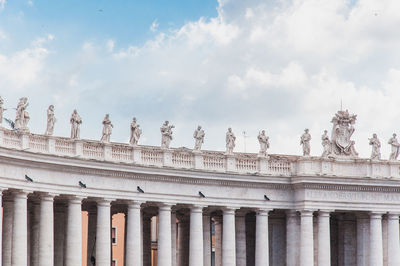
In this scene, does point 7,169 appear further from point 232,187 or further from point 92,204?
point 232,187

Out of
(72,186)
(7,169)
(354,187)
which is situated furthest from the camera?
(354,187)

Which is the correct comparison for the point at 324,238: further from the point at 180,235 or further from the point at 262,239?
the point at 180,235

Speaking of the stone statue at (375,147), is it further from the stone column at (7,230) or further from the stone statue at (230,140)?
the stone column at (7,230)

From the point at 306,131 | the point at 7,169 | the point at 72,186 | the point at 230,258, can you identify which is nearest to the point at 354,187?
the point at 306,131

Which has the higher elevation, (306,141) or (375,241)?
(306,141)

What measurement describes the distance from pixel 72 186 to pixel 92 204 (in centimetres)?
966

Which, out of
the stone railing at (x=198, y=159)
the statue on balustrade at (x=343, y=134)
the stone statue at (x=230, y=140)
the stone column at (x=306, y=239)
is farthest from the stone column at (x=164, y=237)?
the statue on balustrade at (x=343, y=134)

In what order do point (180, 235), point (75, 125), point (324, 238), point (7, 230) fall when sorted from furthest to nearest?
point (180, 235) → point (324, 238) → point (75, 125) → point (7, 230)

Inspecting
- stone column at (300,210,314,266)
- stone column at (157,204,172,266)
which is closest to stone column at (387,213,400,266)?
stone column at (300,210,314,266)

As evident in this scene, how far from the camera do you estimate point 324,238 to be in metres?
107

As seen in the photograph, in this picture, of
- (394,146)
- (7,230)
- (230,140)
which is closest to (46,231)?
Result: (7,230)

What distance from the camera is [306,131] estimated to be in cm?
11019

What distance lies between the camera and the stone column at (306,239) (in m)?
106

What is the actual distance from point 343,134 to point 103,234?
2933 centimetres
